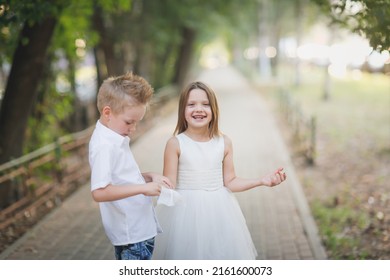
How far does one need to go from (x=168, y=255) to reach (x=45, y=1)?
3.67 meters

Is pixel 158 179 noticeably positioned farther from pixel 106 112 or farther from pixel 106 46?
pixel 106 46

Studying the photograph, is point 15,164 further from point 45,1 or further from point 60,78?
point 60,78

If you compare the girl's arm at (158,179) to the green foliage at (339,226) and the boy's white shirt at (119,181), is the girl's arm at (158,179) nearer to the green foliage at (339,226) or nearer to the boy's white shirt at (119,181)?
the boy's white shirt at (119,181)

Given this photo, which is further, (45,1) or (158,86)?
(158,86)

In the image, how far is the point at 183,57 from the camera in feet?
86.4

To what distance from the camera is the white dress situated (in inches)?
131

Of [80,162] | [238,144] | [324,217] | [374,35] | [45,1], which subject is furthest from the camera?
[238,144]

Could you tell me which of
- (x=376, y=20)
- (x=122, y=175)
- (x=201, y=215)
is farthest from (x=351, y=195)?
(x=122, y=175)

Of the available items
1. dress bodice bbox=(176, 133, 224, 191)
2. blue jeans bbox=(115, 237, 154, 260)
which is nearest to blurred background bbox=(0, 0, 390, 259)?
dress bodice bbox=(176, 133, 224, 191)

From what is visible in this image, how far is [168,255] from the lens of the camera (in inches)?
138

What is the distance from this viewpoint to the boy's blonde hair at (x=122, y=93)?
291 cm

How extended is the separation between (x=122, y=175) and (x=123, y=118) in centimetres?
33

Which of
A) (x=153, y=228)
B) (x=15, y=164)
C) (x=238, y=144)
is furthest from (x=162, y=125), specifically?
(x=153, y=228)

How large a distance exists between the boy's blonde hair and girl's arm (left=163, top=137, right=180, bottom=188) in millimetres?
432
